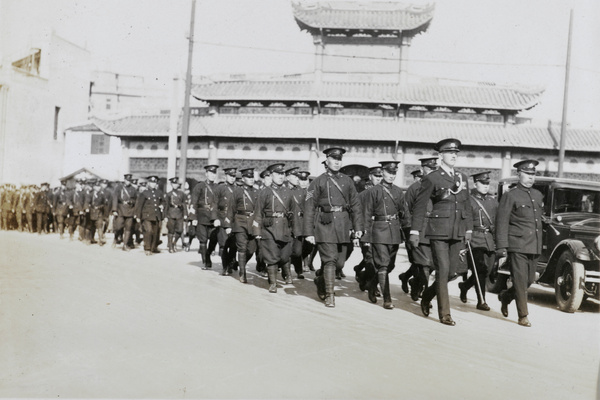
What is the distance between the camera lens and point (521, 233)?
6805 mm

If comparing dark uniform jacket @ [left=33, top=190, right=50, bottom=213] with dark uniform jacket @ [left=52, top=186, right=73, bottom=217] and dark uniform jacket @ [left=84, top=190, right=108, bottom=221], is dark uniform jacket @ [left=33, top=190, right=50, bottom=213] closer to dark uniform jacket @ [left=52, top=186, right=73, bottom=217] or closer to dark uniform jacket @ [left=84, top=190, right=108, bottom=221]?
dark uniform jacket @ [left=52, top=186, right=73, bottom=217]

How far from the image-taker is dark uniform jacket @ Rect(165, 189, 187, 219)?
14344mm

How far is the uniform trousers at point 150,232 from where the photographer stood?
1345 centimetres

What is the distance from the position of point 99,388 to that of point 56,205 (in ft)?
52.2

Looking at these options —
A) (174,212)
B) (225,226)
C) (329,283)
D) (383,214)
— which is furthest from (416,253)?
(174,212)

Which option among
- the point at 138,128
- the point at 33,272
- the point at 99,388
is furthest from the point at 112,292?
the point at 138,128

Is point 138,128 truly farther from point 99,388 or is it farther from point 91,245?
point 99,388

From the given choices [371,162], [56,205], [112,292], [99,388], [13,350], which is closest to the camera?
[99,388]

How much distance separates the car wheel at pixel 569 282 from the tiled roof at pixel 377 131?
15211 mm

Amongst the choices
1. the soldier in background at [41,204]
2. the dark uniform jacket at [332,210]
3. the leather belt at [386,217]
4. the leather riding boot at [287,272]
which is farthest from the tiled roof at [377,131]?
the dark uniform jacket at [332,210]

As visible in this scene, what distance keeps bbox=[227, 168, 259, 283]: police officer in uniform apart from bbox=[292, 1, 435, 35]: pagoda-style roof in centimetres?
1779

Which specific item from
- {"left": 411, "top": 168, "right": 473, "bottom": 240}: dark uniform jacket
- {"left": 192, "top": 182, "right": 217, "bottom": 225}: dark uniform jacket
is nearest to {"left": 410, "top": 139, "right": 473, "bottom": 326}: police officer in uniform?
{"left": 411, "top": 168, "right": 473, "bottom": 240}: dark uniform jacket

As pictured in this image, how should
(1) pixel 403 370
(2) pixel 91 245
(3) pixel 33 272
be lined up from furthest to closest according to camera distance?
1. (2) pixel 91 245
2. (3) pixel 33 272
3. (1) pixel 403 370

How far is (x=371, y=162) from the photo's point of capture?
24.5m
